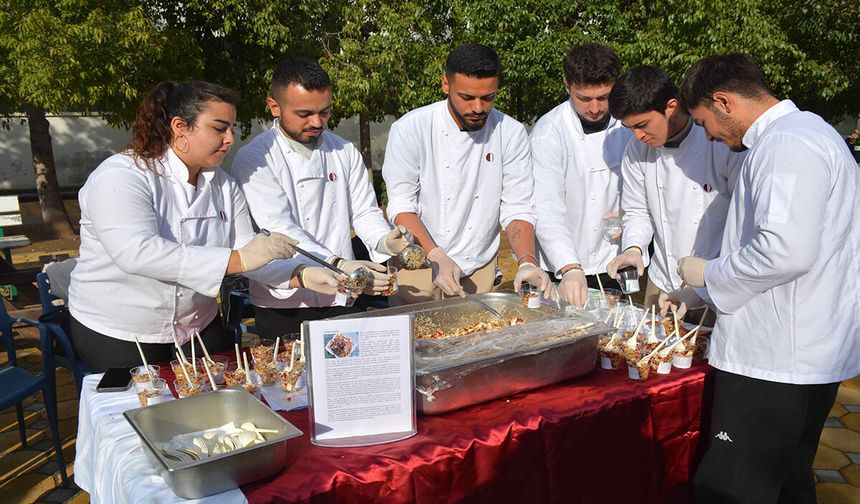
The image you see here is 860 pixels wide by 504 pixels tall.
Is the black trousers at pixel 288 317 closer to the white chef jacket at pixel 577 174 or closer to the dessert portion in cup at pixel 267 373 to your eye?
the dessert portion in cup at pixel 267 373

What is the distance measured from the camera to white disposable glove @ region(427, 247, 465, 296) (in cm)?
234

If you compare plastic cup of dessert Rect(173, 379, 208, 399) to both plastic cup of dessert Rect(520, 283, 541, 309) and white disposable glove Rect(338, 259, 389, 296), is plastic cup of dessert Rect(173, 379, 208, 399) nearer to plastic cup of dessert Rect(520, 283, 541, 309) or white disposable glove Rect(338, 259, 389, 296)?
white disposable glove Rect(338, 259, 389, 296)

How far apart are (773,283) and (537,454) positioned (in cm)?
73

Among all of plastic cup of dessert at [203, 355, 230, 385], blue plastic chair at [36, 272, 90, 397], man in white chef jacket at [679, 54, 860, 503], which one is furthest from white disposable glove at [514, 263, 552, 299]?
blue plastic chair at [36, 272, 90, 397]

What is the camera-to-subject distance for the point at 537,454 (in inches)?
65.2

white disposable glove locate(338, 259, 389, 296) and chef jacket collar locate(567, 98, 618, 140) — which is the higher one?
chef jacket collar locate(567, 98, 618, 140)

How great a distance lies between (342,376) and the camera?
1479 millimetres

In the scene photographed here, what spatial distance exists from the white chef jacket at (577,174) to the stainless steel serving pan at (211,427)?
1.59m

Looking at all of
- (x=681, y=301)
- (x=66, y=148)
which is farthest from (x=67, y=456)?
(x=66, y=148)

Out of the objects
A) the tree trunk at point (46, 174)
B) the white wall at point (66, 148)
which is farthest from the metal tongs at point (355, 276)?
the white wall at point (66, 148)

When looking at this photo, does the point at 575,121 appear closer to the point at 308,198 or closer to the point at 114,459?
the point at 308,198

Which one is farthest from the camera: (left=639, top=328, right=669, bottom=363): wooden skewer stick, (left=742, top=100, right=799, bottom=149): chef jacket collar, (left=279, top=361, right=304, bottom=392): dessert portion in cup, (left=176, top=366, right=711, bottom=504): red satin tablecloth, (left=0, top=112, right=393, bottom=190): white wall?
(left=0, top=112, right=393, bottom=190): white wall

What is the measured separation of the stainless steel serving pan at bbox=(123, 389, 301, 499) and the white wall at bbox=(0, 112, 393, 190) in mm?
14533

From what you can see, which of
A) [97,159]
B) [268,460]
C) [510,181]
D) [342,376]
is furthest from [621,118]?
[97,159]
